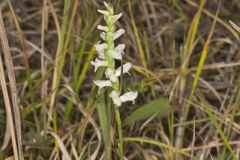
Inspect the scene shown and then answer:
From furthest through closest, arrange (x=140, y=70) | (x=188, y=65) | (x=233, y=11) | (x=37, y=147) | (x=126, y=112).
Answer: (x=233, y=11)
(x=188, y=65)
(x=140, y=70)
(x=126, y=112)
(x=37, y=147)

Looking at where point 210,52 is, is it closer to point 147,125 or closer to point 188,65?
point 188,65

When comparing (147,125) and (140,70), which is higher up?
(140,70)

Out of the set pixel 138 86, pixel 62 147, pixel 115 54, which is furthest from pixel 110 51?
pixel 138 86

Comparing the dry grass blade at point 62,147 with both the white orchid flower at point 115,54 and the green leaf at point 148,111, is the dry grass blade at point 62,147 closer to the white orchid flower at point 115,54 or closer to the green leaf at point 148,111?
the green leaf at point 148,111

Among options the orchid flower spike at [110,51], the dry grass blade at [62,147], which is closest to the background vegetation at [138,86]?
the dry grass blade at [62,147]

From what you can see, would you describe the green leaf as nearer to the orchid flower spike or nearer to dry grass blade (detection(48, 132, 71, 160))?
dry grass blade (detection(48, 132, 71, 160))

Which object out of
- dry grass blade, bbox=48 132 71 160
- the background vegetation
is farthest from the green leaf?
dry grass blade, bbox=48 132 71 160

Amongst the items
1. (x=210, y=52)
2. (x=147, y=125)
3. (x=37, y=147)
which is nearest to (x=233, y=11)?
(x=210, y=52)

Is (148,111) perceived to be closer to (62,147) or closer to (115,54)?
(62,147)

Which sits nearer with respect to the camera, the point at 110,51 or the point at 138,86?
the point at 110,51

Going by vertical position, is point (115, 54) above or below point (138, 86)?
above
